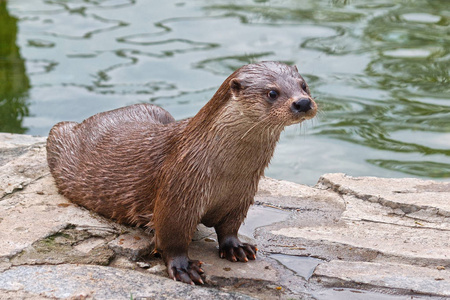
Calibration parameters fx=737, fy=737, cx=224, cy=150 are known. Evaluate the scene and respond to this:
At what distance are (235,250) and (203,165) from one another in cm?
47

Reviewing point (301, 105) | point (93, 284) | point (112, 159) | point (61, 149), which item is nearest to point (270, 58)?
point (61, 149)

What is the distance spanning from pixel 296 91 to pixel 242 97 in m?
0.22

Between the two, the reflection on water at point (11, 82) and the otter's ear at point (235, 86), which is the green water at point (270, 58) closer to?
the reflection on water at point (11, 82)

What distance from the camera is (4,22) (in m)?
8.74

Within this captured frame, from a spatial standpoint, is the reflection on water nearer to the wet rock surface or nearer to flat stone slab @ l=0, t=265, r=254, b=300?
the wet rock surface

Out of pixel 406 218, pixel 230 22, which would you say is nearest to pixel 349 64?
pixel 230 22

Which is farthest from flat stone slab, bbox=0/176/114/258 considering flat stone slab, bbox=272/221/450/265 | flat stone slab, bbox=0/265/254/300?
flat stone slab, bbox=272/221/450/265

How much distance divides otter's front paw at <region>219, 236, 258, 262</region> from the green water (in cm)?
233

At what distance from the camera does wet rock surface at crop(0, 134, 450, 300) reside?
115 inches

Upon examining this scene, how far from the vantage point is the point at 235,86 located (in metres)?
2.96

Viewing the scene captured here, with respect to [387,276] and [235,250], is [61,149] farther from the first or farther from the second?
[387,276]

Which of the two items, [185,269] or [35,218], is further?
[35,218]

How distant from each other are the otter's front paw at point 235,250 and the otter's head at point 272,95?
2.17ft

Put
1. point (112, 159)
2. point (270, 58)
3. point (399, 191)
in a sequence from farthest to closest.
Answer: point (270, 58) → point (399, 191) → point (112, 159)
